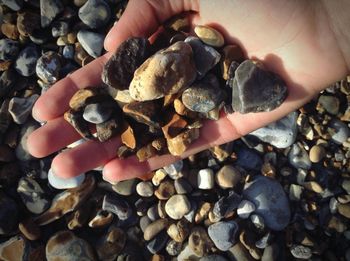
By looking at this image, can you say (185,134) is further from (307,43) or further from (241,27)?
(307,43)

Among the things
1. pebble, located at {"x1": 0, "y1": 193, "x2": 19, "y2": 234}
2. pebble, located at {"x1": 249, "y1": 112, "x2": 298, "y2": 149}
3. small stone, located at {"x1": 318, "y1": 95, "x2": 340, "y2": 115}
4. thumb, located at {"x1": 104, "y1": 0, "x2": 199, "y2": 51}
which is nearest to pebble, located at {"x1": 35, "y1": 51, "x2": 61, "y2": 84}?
thumb, located at {"x1": 104, "y1": 0, "x2": 199, "y2": 51}

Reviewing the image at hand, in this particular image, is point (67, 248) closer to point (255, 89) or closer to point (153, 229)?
point (153, 229)

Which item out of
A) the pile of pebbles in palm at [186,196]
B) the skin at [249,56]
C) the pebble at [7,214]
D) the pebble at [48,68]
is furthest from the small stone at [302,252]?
the pebble at [48,68]

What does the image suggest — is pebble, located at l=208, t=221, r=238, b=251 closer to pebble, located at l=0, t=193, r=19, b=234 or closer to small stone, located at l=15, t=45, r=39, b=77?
pebble, located at l=0, t=193, r=19, b=234

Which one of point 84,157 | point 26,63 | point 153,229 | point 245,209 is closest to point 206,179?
point 245,209

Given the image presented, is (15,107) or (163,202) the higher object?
(15,107)

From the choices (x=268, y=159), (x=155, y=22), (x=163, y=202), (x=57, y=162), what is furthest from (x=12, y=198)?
(x=268, y=159)
